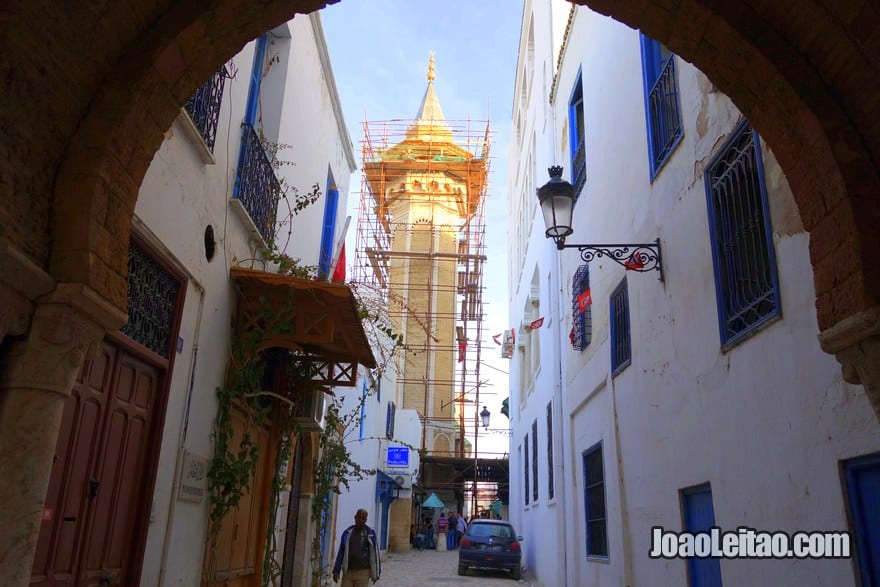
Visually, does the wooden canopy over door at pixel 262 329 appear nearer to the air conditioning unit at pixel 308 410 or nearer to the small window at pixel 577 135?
the air conditioning unit at pixel 308 410

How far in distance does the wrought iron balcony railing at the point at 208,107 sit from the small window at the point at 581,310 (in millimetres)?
4982

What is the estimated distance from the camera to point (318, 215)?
9539 millimetres

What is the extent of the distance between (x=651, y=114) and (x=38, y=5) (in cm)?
492

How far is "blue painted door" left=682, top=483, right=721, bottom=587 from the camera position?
15.1 feet

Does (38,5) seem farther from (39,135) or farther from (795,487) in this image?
(795,487)

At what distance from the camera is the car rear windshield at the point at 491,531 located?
1583 cm

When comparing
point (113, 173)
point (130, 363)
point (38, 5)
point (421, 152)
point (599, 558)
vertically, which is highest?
point (421, 152)

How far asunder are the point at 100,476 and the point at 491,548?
503 inches

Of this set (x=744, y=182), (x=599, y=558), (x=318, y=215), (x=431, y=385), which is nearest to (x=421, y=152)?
(x=431, y=385)

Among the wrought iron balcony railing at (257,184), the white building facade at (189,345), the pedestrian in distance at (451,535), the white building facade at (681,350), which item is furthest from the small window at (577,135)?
the pedestrian in distance at (451,535)

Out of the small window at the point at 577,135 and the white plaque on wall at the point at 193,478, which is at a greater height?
the small window at the point at 577,135

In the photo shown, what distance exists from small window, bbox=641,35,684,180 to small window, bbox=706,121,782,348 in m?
0.93

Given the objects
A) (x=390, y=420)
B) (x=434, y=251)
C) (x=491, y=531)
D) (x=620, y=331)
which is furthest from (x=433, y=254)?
(x=620, y=331)

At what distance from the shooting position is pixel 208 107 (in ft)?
17.1
